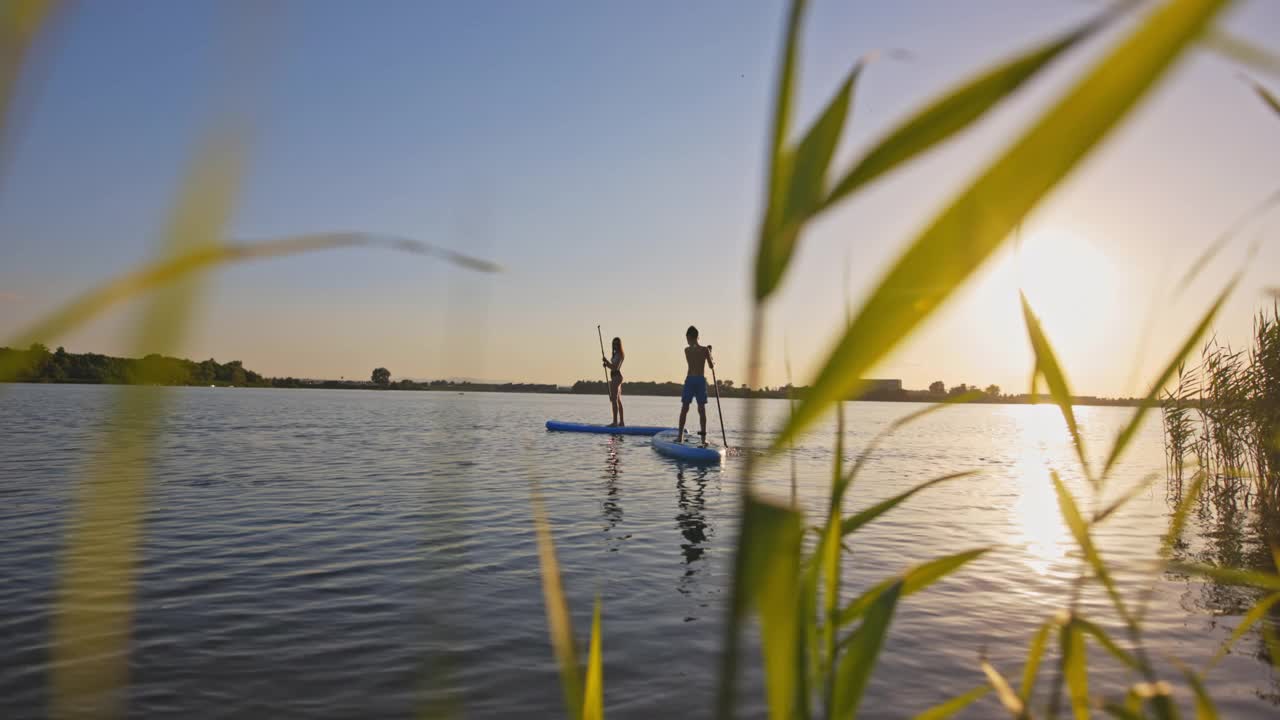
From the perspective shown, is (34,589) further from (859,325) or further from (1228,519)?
(1228,519)

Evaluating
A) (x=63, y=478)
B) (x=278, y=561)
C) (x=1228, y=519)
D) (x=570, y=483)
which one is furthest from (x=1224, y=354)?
(x=63, y=478)

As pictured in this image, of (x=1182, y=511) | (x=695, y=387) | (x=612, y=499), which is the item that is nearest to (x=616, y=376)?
(x=695, y=387)

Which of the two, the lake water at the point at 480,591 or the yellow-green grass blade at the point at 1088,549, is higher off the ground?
the yellow-green grass blade at the point at 1088,549

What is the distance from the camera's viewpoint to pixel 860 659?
1232mm

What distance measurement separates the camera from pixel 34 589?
20.7 feet

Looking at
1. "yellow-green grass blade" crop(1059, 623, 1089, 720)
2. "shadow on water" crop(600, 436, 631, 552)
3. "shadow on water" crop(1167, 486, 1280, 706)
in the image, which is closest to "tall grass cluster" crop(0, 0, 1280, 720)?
"yellow-green grass blade" crop(1059, 623, 1089, 720)

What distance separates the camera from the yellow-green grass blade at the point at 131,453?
16.2 inches

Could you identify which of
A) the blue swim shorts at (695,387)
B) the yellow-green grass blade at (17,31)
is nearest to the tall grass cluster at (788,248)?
the yellow-green grass blade at (17,31)

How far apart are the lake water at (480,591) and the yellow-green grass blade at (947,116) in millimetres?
279

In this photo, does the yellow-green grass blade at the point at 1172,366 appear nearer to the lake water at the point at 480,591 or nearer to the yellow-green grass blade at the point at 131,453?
the lake water at the point at 480,591

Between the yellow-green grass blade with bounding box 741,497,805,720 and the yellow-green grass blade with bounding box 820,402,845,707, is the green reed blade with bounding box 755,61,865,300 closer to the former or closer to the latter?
the yellow-green grass blade with bounding box 741,497,805,720

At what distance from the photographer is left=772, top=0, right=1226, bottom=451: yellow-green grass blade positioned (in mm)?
405

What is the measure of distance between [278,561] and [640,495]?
616 centimetres

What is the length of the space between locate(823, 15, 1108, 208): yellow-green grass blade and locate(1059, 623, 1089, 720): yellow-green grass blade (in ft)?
3.48
